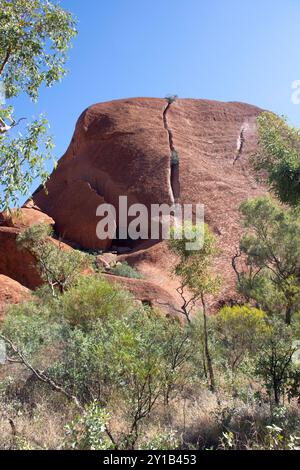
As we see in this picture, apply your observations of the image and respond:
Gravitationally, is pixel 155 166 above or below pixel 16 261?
above

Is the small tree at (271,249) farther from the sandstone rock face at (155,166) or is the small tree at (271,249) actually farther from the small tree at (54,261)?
the small tree at (54,261)

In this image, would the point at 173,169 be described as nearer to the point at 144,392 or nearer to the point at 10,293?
the point at 10,293

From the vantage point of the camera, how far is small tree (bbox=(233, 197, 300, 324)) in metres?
17.2

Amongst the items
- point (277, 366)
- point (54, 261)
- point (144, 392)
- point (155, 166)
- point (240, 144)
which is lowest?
point (144, 392)

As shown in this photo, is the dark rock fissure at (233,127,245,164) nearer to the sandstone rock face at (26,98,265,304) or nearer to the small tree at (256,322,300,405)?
the sandstone rock face at (26,98,265,304)

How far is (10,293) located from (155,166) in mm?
19526

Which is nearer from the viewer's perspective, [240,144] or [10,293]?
[10,293]

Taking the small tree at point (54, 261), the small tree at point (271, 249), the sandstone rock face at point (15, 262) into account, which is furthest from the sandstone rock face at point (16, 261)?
the small tree at point (271, 249)

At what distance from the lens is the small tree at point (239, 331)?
9.83 meters

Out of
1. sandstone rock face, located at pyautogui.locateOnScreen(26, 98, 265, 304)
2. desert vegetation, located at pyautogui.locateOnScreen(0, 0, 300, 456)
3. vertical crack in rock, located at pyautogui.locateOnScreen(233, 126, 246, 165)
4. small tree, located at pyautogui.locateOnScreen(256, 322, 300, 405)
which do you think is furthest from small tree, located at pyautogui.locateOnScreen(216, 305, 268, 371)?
vertical crack in rock, located at pyautogui.locateOnScreen(233, 126, 246, 165)

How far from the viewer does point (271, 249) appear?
18.5 meters

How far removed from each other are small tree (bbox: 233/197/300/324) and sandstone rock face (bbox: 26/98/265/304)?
17.5ft

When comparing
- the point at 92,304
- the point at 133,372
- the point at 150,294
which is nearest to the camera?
the point at 133,372

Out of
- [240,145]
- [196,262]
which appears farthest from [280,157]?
[240,145]
